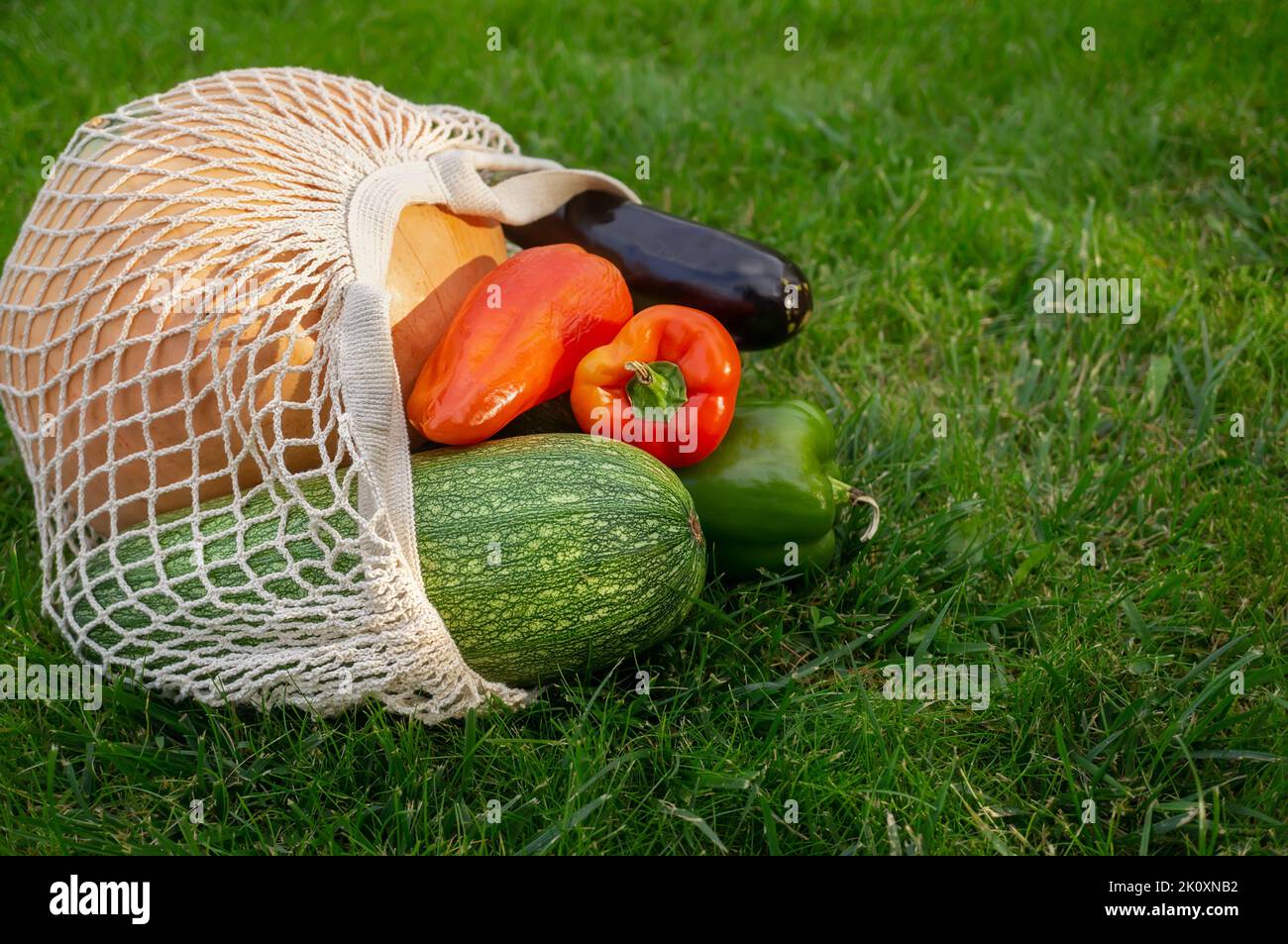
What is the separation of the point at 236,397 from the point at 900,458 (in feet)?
6.17

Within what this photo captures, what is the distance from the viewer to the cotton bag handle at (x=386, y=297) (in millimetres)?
2359

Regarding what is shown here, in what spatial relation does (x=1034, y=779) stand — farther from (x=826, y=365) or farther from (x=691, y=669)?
(x=826, y=365)

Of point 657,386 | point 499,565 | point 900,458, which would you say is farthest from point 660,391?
point 900,458

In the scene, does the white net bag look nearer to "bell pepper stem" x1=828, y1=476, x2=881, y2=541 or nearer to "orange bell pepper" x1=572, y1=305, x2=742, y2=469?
"orange bell pepper" x1=572, y1=305, x2=742, y2=469

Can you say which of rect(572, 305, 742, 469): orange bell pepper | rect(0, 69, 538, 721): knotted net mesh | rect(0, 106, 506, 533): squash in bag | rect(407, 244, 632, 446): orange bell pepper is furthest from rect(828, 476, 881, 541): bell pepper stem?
rect(0, 106, 506, 533): squash in bag

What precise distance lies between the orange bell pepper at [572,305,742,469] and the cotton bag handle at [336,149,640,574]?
0.52 meters

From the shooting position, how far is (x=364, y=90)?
Result: 317 cm

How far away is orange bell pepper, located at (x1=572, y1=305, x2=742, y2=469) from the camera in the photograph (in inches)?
107

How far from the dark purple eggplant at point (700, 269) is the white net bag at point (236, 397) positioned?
0.48m

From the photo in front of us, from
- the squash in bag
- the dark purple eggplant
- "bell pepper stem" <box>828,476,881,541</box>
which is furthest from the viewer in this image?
the dark purple eggplant

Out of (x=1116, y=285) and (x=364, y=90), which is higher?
(x=364, y=90)

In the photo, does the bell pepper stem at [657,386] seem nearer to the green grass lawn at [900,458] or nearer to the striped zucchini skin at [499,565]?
the striped zucchini skin at [499,565]
